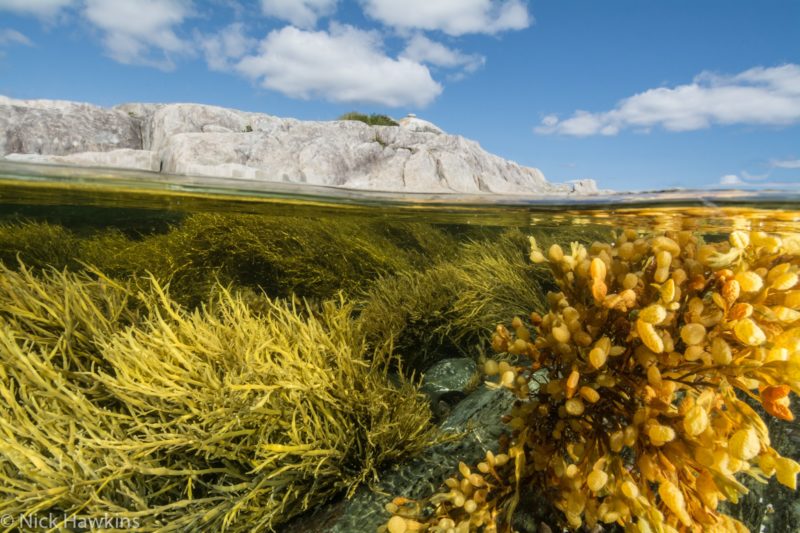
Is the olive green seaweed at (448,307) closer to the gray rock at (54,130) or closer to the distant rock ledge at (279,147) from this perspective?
the distant rock ledge at (279,147)

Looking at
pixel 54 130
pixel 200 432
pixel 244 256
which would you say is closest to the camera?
pixel 200 432

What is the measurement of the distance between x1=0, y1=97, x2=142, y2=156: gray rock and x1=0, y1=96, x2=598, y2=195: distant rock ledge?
36mm

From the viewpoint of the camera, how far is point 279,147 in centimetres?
1608

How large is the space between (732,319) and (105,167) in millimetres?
6648

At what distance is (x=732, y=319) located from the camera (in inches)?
37.0

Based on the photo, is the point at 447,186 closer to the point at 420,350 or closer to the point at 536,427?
the point at 420,350

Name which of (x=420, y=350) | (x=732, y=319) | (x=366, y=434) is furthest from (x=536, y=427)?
(x=420, y=350)

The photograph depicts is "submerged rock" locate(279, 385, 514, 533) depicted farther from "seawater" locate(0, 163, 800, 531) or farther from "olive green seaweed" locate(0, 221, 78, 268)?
"olive green seaweed" locate(0, 221, 78, 268)

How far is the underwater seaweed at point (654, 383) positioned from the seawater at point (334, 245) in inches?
49.8

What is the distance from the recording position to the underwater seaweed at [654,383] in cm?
88

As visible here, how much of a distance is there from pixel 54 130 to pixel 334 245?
2024 cm

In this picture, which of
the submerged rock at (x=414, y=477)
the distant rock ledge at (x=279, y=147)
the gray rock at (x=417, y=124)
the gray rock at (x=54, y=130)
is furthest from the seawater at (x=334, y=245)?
the gray rock at (x=417, y=124)

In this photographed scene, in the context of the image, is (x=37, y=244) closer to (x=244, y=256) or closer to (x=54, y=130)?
(x=244, y=256)

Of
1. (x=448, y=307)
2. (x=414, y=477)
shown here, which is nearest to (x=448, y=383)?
(x=448, y=307)
